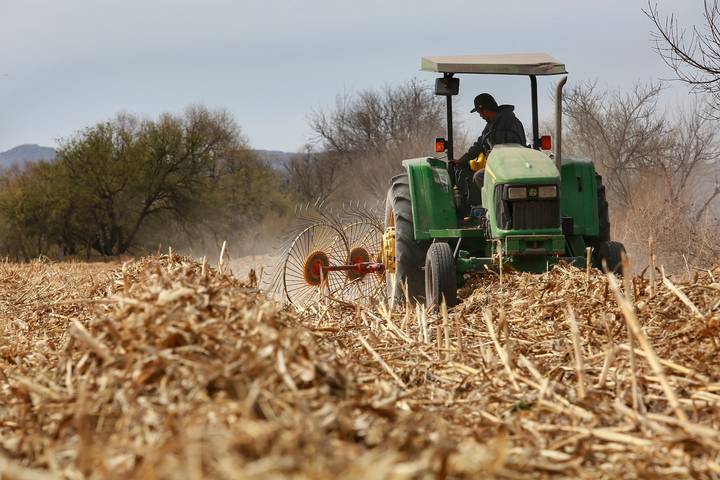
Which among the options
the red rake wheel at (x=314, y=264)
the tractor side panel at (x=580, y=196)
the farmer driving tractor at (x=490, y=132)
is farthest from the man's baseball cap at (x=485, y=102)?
the red rake wheel at (x=314, y=264)

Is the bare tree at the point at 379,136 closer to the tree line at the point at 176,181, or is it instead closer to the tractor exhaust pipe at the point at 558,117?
the tree line at the point at 176,181

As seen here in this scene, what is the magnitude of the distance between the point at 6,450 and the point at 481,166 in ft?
19.4

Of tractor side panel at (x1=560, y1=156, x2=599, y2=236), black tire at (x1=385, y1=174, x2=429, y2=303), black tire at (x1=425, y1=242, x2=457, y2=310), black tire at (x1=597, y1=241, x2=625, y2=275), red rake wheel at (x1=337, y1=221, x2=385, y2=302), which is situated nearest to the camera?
black tire at (x1=425, y1=242, x2=457, y2=310)

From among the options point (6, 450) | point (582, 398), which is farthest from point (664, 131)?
point (6, 450)

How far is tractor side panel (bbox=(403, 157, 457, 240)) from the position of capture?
796 cm

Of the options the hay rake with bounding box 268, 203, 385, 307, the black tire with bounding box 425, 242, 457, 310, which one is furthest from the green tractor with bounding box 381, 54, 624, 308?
the hay rake with bounding box 268, 203, 385, 307

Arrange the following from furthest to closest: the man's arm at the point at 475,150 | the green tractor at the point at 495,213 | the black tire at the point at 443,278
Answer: the man's arm at the point at 475,150 → the green tractor at the point at 495,213 → the black tire at the point at 443,278

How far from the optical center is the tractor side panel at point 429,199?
7.96 meters

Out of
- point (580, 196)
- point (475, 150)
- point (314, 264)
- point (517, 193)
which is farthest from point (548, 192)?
point (314, 264)

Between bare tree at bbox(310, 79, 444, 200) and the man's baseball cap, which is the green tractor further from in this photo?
bare tree at bbox(310, 79, 444, 200)

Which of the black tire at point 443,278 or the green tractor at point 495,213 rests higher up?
the green tractor at point 495,213

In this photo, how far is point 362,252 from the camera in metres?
10.7

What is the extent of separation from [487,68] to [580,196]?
139 centimetres

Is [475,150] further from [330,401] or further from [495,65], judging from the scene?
[330,401]
